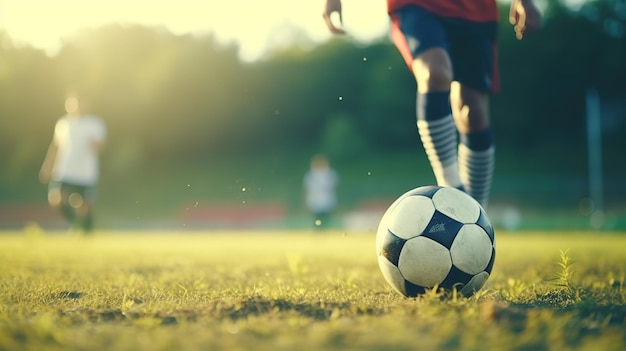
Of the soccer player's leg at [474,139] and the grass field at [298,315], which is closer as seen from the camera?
the grass field at [298,315]

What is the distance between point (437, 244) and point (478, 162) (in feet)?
4.47

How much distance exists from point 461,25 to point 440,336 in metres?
2.24

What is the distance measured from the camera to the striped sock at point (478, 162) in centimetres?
401

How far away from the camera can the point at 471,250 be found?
2.84 metres

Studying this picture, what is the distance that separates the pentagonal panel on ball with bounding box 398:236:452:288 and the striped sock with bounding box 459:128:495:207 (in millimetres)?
1301

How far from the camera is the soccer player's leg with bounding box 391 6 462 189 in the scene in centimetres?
325

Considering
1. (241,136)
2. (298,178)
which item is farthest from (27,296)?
(241,136)

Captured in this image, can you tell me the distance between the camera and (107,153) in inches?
1515

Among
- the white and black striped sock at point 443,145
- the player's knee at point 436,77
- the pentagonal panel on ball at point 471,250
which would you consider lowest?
the pentagonal panel on ball at point 471,250

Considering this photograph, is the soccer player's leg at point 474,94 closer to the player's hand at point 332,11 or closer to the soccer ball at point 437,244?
the player's hand at point 332,11

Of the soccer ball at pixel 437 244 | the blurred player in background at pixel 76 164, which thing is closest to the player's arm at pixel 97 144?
the blurred player in background at pixel 76 164

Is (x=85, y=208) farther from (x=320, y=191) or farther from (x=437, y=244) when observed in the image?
(x=320, y=191)

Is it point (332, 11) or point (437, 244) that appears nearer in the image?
point (437, 244)

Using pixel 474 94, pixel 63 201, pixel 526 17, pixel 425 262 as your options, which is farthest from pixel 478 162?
pixel 63 201
